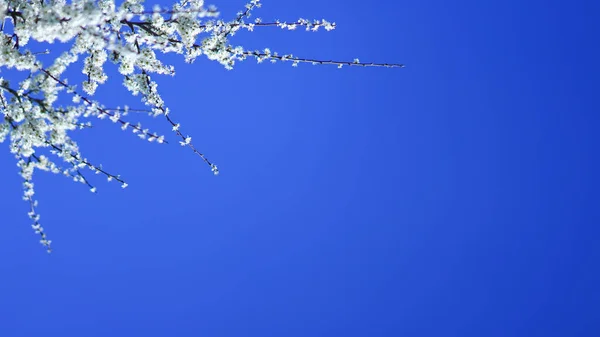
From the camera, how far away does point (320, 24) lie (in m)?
4.96

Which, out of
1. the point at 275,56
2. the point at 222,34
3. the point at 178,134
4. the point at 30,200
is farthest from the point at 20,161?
the point at 275,56

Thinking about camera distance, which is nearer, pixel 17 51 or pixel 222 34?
pixel 17 51

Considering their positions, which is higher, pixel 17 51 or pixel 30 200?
pixel 17 51

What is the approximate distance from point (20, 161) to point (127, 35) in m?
1.38

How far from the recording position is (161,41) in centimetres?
436

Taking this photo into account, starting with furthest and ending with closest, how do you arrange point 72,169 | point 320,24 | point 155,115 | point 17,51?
point 320,24
point 155,115
point 72,169
point 17,51

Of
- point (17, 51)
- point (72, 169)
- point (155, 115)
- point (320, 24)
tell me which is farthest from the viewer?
point (320, 24)

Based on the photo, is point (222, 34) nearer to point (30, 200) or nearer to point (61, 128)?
point (61, 128)

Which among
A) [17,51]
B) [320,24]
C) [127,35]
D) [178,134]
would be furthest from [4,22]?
[320,24]

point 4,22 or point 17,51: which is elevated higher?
point 4,22

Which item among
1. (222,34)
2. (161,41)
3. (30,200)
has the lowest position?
(30,200)

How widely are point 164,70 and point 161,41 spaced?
79 centimetres

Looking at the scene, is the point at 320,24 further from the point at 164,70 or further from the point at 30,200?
the point at 30,200

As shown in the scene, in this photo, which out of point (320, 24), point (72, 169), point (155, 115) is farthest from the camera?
point (320, 24)
